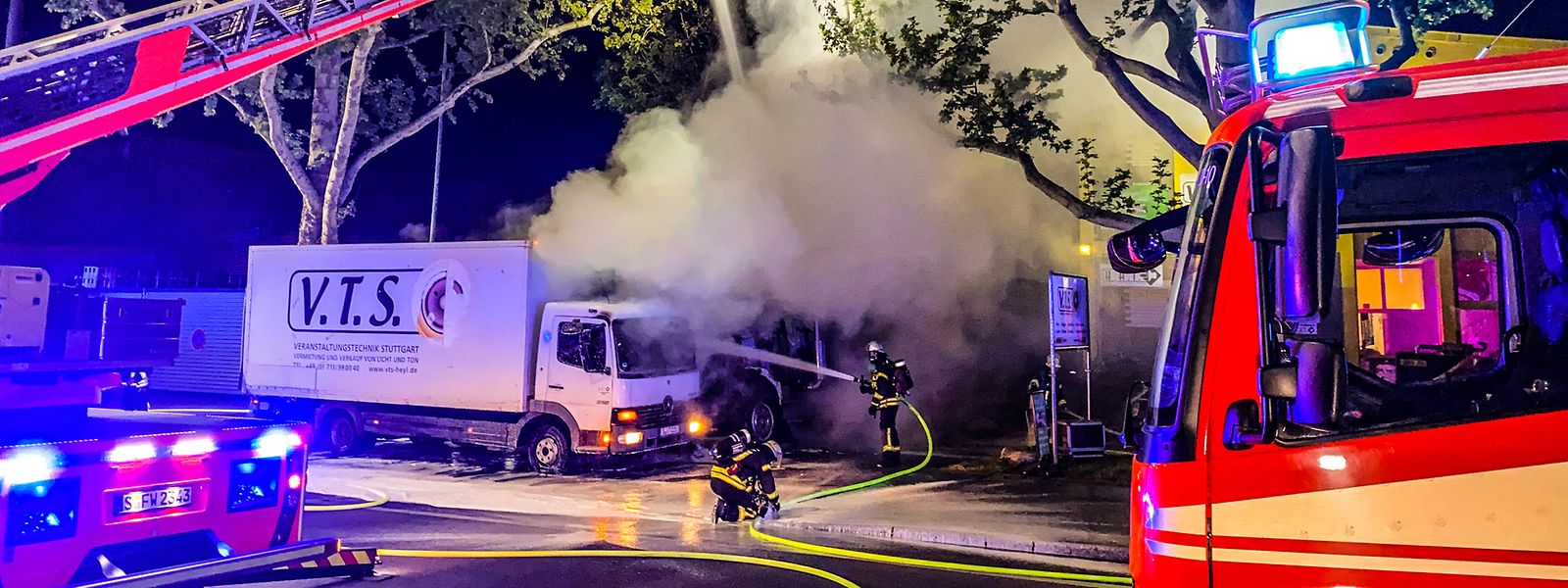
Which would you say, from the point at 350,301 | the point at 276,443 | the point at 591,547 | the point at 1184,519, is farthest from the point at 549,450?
the point at 1184,519

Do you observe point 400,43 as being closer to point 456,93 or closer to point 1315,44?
point 456,93

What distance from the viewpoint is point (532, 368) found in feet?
35.3

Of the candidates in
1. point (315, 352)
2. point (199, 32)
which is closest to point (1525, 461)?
point (199, 32)

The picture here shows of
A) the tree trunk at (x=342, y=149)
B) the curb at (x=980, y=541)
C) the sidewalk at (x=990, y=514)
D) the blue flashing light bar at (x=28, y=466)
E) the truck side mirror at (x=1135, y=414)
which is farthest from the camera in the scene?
the tree trunk at (x=342, y=149)

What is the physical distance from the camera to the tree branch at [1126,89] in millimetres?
8656

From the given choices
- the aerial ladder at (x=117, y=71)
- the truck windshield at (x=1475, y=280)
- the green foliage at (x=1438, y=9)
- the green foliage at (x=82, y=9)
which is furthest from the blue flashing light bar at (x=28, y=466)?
the green foliage at (x=82, y=9)

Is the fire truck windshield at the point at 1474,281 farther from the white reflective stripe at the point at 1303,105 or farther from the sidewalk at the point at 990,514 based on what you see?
the sidewalk at the point at 990,514

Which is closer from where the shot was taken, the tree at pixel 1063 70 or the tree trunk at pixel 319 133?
the tree at pixel 1063 70

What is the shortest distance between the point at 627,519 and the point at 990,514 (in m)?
3.27

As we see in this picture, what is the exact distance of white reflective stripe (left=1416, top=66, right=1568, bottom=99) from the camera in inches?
106

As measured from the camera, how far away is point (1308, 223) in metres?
2.28

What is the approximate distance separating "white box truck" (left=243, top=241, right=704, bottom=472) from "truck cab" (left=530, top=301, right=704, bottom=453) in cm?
2

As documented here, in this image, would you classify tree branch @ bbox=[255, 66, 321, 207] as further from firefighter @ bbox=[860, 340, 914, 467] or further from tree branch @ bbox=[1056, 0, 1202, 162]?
tree branch @ bbox=[1056, 0, 1202, 162]

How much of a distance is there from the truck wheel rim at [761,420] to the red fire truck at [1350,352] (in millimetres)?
9563
